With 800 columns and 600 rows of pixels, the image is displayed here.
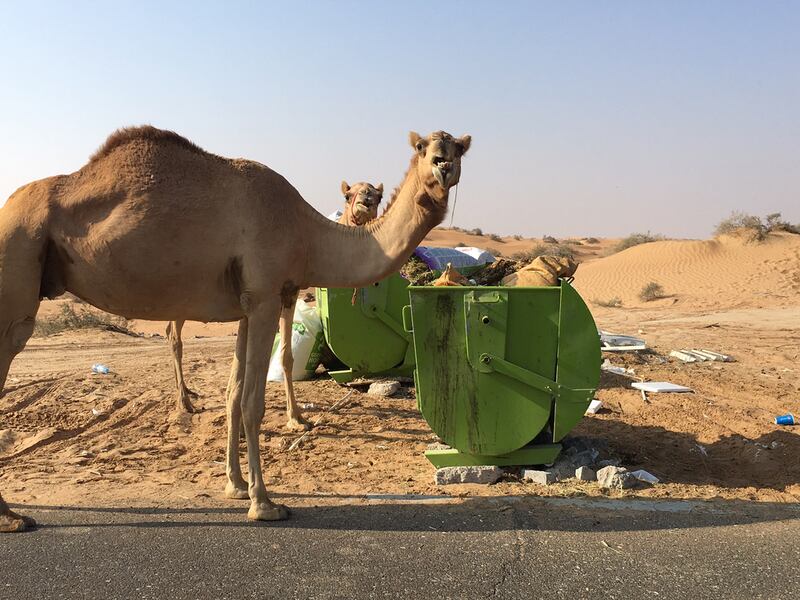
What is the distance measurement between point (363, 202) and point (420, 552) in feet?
12.6

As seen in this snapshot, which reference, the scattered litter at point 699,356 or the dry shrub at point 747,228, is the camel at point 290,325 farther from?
the dry shrub at point 747,228

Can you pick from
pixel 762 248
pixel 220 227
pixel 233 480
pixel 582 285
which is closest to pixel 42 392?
pixel 233 480

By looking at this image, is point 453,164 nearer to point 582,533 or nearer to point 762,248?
point 582,533

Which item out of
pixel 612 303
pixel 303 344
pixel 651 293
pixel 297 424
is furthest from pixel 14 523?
pixel 651 293

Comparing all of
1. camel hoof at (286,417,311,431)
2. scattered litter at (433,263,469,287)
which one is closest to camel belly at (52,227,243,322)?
scattered litter at (433,263,469,287)

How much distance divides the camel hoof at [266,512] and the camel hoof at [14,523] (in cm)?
149

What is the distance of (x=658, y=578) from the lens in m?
3.73

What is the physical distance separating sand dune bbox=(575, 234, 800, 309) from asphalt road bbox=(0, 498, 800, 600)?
19.0 metres

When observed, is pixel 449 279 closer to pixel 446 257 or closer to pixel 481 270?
pixel 481 270

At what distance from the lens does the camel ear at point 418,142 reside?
16.3 feet

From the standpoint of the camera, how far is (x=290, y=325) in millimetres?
7895

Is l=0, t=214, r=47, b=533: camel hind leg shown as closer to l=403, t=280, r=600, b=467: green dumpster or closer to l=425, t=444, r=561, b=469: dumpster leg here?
l=403, t=280, r=600, b=467: green dumpster

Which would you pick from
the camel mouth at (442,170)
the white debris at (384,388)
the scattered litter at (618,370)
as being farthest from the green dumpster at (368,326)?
the camel mouth at (442,170)

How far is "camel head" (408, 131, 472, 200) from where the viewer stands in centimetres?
477
